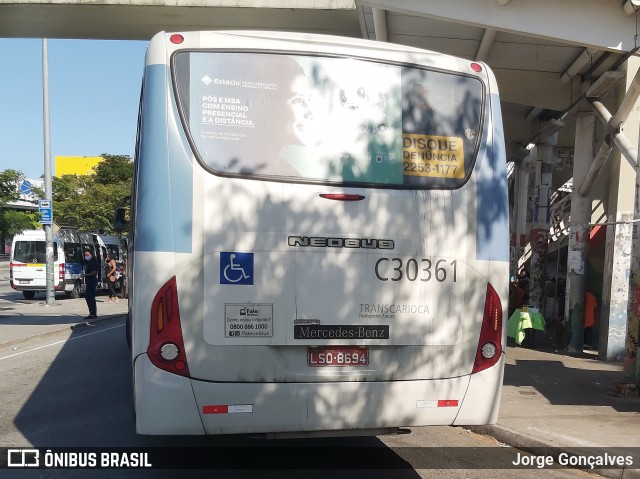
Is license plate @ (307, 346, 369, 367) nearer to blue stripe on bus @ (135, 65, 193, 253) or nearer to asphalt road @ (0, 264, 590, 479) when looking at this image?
blue stripe on bus @ (135, 65, 193, 253)

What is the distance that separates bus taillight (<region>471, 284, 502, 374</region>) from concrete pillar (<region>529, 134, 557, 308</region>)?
1293 centimetres

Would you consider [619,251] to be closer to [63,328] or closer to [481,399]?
[481,399]

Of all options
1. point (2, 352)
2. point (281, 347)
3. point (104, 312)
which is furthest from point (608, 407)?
point (104, 312)

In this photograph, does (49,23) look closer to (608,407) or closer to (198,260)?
(198,260)

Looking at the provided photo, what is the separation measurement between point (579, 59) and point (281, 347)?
1069cm

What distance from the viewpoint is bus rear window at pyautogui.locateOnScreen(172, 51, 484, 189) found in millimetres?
4445

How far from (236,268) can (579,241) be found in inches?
415

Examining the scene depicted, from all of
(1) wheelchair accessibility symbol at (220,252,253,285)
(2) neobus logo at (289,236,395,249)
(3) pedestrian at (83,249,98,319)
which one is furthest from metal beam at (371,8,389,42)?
(3) pedestrian at (83,249,98,319)

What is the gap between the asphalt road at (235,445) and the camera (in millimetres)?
5418

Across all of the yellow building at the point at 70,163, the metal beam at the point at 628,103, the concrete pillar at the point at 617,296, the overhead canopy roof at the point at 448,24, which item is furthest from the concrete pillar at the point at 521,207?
the yellow building at the point at 70,163

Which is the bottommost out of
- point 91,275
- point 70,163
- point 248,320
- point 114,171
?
point 91,275

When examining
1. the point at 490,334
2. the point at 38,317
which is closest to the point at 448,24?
the point at 490,334

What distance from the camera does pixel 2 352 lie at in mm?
11781

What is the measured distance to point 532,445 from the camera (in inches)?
244
